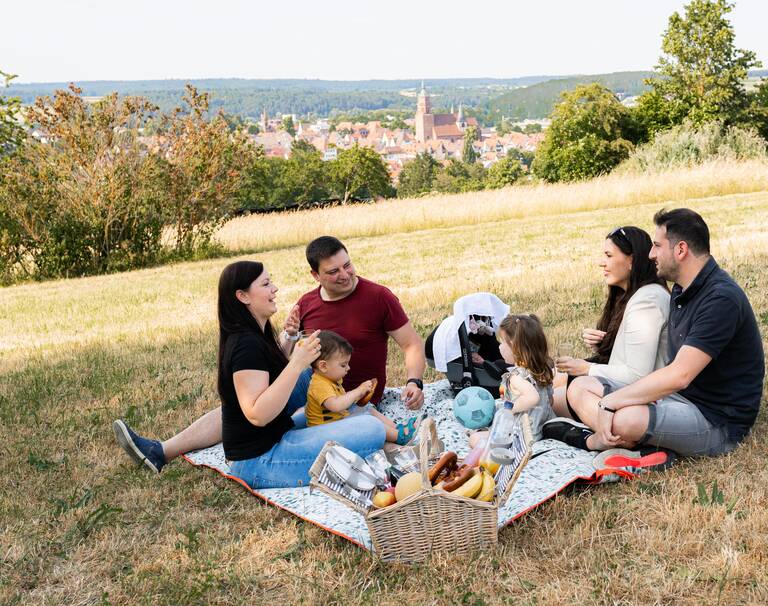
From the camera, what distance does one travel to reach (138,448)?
16.5 ft

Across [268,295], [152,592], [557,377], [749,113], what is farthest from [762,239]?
[749,113]

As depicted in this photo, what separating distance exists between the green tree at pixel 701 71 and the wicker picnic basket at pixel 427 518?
41.6 metres

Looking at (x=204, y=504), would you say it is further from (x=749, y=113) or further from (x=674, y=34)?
(x=674, y=34)

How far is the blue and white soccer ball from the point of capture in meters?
5.38

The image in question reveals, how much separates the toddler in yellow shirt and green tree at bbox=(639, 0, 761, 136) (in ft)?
133

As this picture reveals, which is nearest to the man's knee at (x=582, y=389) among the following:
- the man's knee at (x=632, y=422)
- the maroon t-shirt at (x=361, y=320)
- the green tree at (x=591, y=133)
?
the man's knee at (x=632, y=422)

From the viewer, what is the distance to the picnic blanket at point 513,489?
13.1 feet

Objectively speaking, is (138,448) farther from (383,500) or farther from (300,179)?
(300,179)

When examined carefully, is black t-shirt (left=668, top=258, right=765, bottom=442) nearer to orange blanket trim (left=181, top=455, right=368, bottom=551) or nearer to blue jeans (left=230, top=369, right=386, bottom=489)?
blue jeans (left=230, top=369, right=386, bottom=489)

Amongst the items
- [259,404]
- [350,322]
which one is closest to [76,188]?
[350,322]

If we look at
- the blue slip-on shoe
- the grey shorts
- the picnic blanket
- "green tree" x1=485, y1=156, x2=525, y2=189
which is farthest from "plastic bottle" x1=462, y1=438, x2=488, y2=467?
"green tree" x1=485, y1=156, x2=525, y2=189

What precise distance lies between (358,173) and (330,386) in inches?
3283

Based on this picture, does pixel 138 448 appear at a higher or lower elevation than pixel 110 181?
lower

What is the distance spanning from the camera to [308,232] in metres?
20.2
